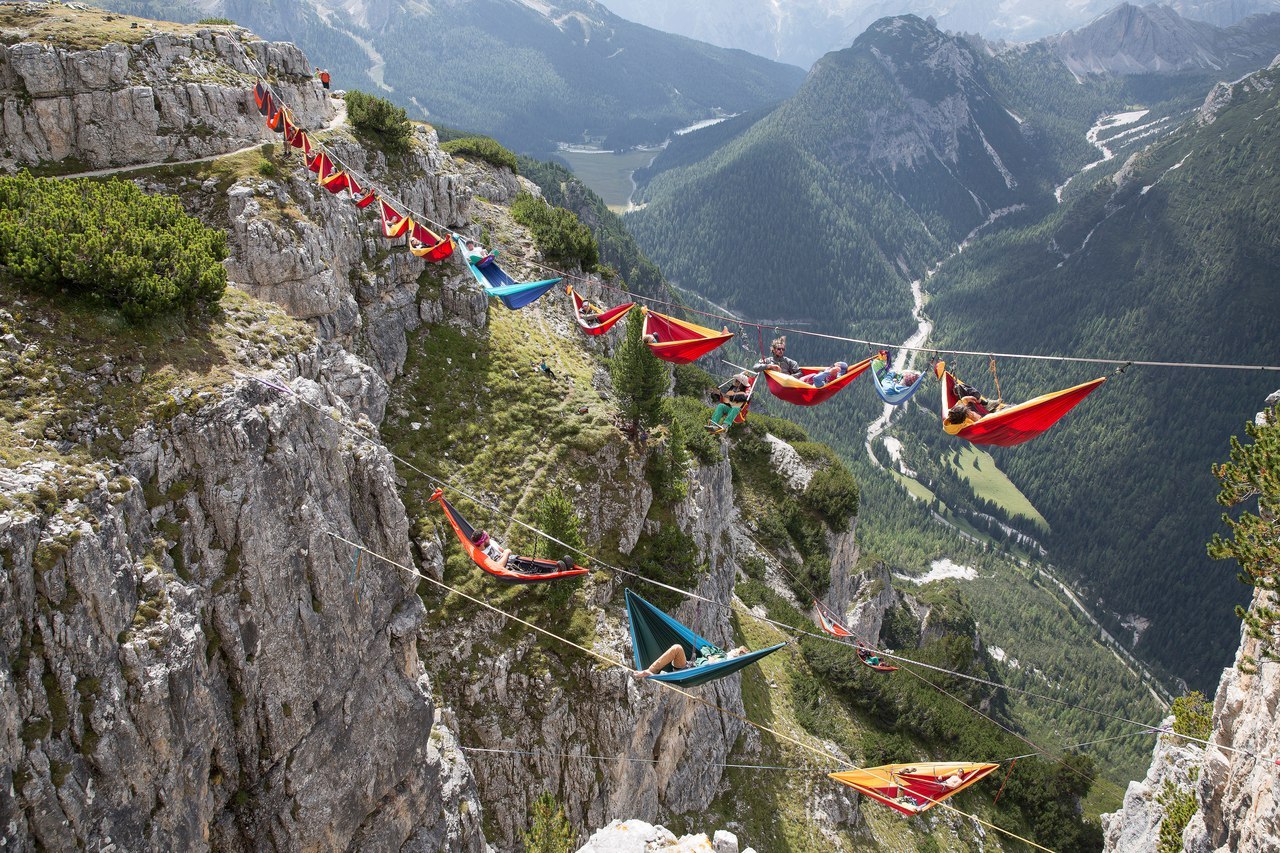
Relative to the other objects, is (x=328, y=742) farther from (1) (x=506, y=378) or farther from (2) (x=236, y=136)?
(2) (x=236, y=136)

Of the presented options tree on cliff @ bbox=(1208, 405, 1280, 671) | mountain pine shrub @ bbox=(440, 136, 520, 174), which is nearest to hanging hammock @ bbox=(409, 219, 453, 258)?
mountain pine shrub @ bbox=(440, 136, 520, 174)

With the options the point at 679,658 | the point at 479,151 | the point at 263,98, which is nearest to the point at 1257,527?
the point at 679,658

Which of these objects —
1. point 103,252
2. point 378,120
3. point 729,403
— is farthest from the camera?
point 378,120

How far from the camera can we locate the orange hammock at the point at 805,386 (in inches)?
1126

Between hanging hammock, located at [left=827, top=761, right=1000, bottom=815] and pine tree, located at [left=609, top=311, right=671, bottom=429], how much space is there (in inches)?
857

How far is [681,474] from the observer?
43562mm

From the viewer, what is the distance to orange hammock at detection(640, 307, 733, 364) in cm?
3033

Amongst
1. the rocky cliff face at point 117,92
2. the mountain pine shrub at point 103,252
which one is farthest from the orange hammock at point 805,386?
the rocky cliff face at point 117,92

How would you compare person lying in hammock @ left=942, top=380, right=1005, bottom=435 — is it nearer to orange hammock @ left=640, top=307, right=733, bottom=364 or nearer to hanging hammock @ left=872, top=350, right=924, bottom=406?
hanging hammock @ left=872, top=350, right=924, bottom=406

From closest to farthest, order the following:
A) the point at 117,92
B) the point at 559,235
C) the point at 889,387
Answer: the point at 889,387, the point at 117,92, the point at 559,235

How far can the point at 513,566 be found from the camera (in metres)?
31.4

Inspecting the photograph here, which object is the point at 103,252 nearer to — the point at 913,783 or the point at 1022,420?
the point at 1022,420

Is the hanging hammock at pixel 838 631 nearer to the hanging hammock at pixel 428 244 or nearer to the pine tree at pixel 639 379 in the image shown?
the pine tree at pixel 639 379

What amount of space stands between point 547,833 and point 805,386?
22.3 meters
